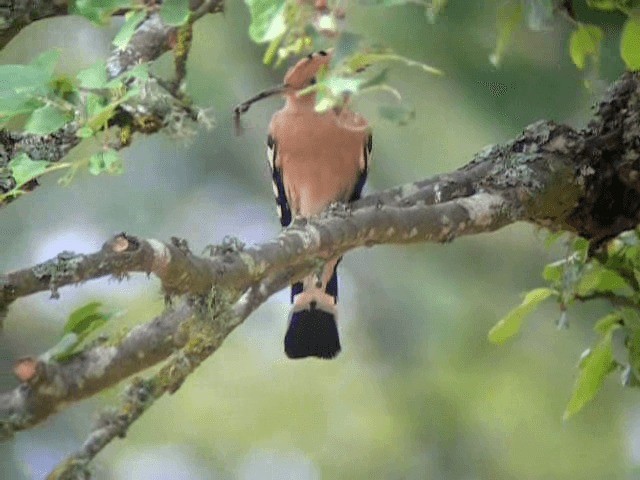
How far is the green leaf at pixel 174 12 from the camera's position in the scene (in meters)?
0.71

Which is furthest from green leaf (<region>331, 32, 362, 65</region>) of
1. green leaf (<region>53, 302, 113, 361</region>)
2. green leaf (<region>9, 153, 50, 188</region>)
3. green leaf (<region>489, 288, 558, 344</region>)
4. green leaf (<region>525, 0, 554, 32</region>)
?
green leaf (<region>489, 288, 558, 344</region>)

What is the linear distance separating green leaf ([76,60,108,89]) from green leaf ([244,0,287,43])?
16 centimetres

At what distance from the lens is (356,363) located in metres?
1.68

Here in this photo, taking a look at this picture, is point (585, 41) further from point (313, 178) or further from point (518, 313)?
point (313, 178)

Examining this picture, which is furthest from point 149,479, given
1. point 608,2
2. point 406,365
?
point 608,2

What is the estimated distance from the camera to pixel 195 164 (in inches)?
65.2

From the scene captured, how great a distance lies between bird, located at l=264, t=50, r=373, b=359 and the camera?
127 centimetres

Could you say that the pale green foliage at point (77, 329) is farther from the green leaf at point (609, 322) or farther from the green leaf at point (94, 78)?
the green leaf at point (609, 322)

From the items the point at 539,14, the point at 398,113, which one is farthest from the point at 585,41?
the point at 398,113

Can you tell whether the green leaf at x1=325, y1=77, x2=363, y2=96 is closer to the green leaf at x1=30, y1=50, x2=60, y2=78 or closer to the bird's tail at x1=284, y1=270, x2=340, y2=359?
the green leaf at x1=30, y1=50, x2=60, y2=78

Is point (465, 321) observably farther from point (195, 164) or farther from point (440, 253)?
point (195, 164)

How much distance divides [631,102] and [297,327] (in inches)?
18.3

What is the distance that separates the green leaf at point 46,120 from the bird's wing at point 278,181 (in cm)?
65

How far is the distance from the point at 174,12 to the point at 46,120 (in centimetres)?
11
